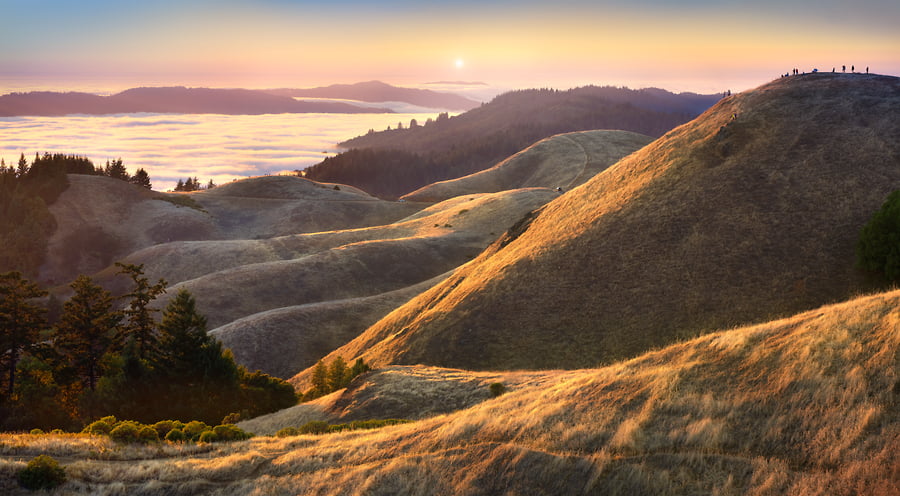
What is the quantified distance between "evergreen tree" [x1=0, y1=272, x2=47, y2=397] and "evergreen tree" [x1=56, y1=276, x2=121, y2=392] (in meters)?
1.83

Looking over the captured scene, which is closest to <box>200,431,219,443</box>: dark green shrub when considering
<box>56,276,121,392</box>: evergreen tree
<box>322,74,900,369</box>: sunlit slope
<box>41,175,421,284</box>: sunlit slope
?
<box>322,74,900,369</box>: sunlit slope

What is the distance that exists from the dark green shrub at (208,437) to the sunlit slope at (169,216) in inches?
4387

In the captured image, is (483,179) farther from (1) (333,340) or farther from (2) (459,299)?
(2) (459,299)

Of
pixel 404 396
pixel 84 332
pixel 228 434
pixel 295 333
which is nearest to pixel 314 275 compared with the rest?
pixel 295 333

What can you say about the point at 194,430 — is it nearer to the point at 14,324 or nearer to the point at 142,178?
the point at 14,324

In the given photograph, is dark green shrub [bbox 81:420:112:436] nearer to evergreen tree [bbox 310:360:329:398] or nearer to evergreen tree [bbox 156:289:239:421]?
evergreen tree [bbox 156:289:239:421]

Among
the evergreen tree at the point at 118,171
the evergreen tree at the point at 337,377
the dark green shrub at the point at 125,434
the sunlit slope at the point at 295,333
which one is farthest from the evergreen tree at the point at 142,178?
the dark green shrub at the point at 125,434

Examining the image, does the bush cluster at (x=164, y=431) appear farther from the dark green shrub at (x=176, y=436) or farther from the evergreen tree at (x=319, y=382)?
the evergreen tree at (x=319, y=382)

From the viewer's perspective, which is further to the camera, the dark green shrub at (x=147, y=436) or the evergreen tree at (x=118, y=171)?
the evergreen tree at (x=118, y=171)

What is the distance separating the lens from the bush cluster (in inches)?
890

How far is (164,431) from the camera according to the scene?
1048 inches

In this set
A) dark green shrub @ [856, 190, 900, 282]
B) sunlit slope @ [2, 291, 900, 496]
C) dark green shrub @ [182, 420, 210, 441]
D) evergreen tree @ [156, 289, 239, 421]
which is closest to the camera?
sunlit slope @ [2, 291, 900, 496]

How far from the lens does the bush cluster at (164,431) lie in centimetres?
2259

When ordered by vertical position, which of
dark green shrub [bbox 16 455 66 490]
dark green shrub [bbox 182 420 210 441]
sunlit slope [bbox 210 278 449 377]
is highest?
dark green shrub [bbox 16 455 66 490]
